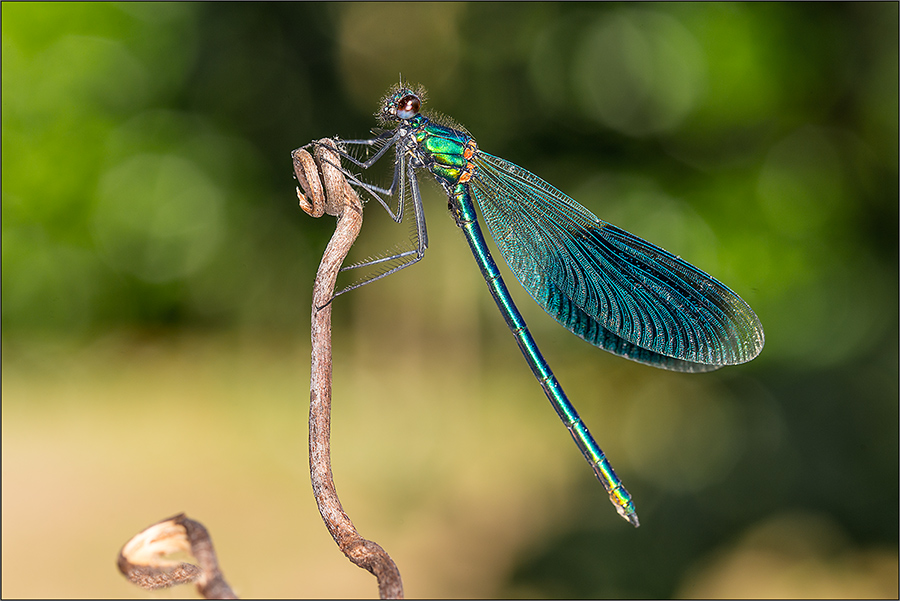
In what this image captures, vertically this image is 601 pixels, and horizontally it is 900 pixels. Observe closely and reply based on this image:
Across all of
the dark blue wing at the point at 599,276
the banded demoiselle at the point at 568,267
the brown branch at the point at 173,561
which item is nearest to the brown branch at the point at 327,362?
the brown branch at the point at 173,561

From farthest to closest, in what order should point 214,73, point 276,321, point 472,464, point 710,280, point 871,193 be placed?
point 276,321
point 472,464
point 214,73
point 871,193
point 710,280

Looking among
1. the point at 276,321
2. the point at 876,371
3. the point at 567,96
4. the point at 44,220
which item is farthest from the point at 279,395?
the point at 876,371

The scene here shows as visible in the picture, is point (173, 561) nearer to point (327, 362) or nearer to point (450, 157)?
point (327, 362)

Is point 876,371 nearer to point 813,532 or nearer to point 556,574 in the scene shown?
point 813,532

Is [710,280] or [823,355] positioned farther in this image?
[823,355]

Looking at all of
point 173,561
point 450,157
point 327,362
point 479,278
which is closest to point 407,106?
point 450,157

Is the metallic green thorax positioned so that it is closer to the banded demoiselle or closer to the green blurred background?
the banded demoiselle
